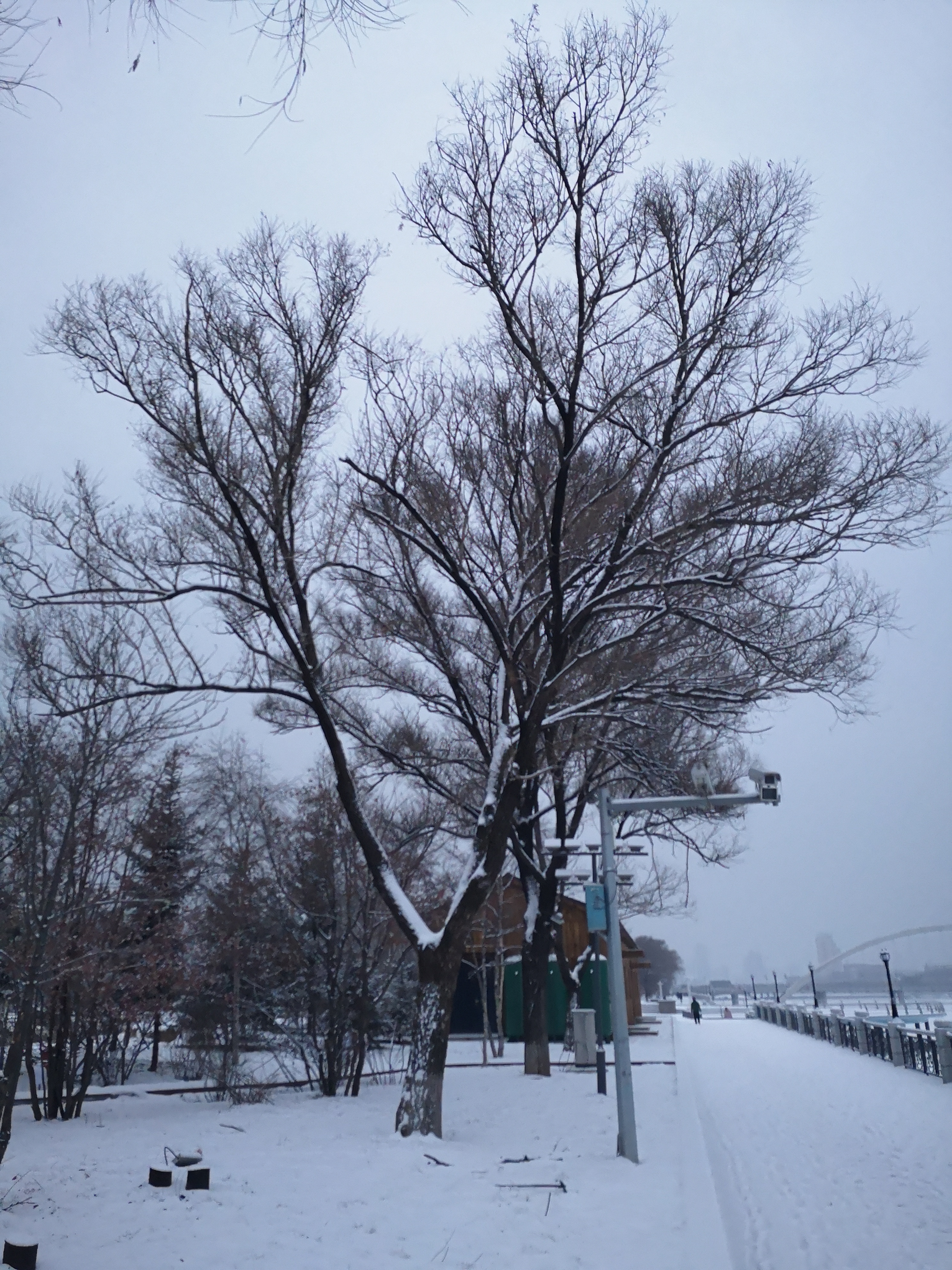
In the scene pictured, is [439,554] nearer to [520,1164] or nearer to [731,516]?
[731,516]

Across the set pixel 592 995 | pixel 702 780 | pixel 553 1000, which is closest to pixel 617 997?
pixel 702 780

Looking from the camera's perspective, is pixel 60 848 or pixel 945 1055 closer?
pixel 60 848

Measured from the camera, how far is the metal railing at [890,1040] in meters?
18.0

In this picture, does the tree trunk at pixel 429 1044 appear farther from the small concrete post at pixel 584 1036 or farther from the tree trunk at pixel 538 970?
the small concrete post at pixel 584 1036

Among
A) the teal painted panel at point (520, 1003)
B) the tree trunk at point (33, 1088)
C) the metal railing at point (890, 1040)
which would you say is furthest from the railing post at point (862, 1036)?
the tree trunk at point (33, 1088)

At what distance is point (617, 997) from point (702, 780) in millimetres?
2779

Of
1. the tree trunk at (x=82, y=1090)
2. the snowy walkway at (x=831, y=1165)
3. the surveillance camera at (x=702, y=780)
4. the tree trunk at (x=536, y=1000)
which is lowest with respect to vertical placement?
the snowy walkway at (x=831, y=1165)

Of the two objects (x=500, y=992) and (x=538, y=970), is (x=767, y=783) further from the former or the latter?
(x=500, y=992)

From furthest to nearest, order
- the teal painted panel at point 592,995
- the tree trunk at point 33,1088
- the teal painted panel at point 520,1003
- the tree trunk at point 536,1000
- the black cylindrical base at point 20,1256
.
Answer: the teal painted panel at point 520,1003, the teal painted panel at point 592,995, the tree trunk at point 536,1000, the tree trunk at point 33,1088, the black cylindrical base at point 20,1256

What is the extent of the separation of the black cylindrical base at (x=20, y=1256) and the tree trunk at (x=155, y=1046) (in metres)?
11.9

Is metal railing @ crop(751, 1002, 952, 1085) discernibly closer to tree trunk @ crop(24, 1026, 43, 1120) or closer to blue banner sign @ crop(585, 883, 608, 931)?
blue banner sign @ crop(585, 883, 608, 931)

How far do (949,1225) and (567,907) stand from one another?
30.1 m

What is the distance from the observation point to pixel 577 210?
36.7ft

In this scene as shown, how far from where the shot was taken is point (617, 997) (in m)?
11.2
